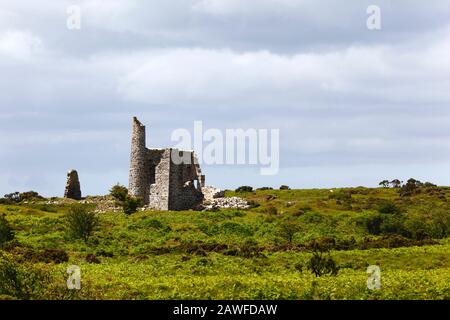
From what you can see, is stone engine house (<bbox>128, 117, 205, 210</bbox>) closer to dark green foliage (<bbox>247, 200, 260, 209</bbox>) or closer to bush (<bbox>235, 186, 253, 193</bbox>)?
dark green foliage (<bbox>247, 200, 260, 209</bbox>)

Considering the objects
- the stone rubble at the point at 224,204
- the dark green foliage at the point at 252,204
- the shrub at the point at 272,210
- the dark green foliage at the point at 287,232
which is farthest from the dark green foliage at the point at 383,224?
the dark green foliage at the point at 252,204

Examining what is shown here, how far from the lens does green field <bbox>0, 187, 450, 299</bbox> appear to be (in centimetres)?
2514

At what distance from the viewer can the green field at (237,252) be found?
2514 cm

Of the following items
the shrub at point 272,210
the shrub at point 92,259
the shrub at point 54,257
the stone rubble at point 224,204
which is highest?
the stone rubble at point 224,204

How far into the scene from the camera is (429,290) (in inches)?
976

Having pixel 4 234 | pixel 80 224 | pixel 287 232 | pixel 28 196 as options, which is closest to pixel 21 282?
pixel 4 234

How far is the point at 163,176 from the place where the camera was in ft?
216

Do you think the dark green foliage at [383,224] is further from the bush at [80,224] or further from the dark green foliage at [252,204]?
the bush at [80,224]

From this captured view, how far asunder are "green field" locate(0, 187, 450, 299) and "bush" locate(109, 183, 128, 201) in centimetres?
506

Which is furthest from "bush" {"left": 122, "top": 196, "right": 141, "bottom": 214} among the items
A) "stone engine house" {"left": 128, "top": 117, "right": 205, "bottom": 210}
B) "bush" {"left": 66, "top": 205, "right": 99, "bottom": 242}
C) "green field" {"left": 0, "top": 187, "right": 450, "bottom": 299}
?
"bush" {"left": 66, "top": 205, "right": 99, "bottom": 242}

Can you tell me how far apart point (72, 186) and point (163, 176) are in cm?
1463

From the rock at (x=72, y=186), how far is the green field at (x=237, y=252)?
3186mm

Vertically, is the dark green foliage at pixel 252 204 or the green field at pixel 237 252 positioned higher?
the dark green foliage at pixel 252 204
